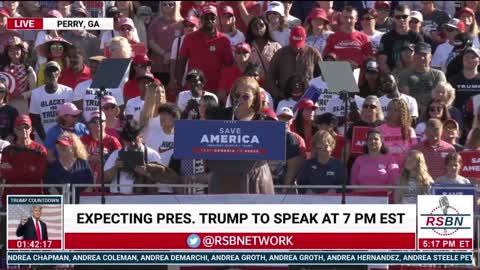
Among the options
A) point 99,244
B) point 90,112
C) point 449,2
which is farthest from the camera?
point 449,2

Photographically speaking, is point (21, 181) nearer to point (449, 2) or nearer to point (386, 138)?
point (386, 138)

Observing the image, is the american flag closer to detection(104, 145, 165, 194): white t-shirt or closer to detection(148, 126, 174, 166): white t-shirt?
detection(104, 145, 165, 194): white t-shirt

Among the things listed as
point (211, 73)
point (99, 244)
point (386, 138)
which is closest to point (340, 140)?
point (386, 138)

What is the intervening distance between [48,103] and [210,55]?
7.74ft

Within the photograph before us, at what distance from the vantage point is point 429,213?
16.9 m

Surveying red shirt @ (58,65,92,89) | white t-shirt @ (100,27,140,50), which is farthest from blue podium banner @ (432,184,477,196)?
white t-shirt @ (100,27,140,50)

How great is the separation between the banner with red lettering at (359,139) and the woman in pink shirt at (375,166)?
0.25 m

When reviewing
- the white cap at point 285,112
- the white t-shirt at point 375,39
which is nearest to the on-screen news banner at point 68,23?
the white cap at point 285,112

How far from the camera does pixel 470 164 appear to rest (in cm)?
1970

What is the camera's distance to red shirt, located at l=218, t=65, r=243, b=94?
73.4ft

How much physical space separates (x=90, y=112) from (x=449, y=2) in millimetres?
6585

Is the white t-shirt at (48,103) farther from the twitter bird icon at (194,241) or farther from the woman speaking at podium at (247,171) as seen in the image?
the twitter bird icon at (194,241)

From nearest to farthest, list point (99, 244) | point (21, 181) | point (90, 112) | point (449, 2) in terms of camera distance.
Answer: point (99, 244) < point (21, 181) < point (90, 112) < point (449, 2)

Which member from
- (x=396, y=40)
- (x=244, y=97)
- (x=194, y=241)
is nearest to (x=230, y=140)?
(x=244, y=97)
